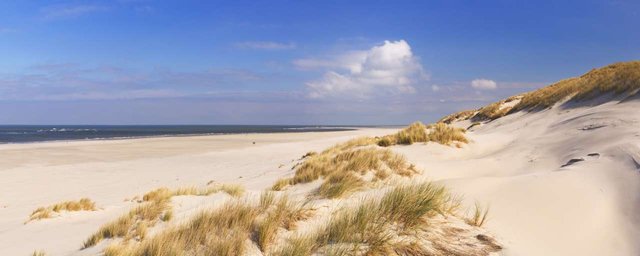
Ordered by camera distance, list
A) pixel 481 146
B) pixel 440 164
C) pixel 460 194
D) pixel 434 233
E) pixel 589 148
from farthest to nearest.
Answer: pixel 481 146 → pixel 440 164 → pixel 589 148 → pixel 460 194 → pixel 434 233

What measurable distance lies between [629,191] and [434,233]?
3.95m

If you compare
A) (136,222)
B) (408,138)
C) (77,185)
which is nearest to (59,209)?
(136,222)

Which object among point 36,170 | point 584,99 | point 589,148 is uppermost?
point 584,99

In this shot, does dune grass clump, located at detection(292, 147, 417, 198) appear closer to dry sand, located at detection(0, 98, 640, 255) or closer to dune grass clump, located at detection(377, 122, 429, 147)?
dry sand, located at detection(0, 98, 640, 255)

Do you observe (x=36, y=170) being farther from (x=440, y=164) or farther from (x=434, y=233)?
(x=434, y=233)

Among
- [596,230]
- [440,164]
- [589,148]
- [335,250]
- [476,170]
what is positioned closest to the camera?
[335,250]

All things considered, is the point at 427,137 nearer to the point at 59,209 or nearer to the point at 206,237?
the point at 59,209

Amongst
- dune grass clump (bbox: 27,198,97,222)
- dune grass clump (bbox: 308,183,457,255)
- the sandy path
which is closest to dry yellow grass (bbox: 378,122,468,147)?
the sandy path

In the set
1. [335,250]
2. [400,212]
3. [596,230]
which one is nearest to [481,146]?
[596,230]

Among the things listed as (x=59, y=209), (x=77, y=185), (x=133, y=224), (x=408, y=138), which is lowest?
(x=77, y=185)

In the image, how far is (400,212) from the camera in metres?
4.80

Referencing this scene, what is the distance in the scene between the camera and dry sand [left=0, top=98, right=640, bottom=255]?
5352mm

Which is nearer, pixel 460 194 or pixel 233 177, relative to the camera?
pixel 460 194

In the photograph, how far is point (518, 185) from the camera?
680cm
